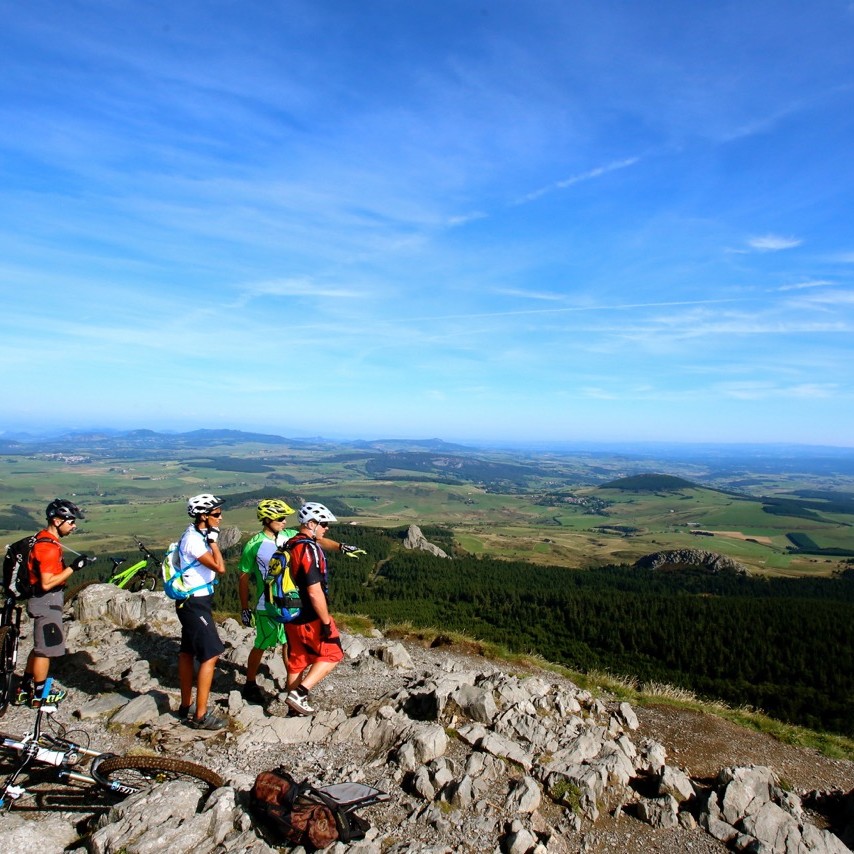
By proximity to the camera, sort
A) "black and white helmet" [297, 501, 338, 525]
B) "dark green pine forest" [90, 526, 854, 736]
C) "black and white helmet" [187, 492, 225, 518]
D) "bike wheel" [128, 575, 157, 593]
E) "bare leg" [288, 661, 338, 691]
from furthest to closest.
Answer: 1. "dark green pine forest" [90, 526, 854, 736]
2. "bike wheel" [128, 575, 157, 593]
3. "black and white helmet" [297, 501, 338, 525]
4. "bare leg" [288, 661, 338, 691]
5. "black and white helmet" [187, 492, 225, 518]

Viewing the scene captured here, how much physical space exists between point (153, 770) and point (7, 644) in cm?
400

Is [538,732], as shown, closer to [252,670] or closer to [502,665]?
[252,670]

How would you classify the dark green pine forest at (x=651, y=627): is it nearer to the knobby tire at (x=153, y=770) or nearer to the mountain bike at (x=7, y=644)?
the knobby tire at (x=153, y=770)

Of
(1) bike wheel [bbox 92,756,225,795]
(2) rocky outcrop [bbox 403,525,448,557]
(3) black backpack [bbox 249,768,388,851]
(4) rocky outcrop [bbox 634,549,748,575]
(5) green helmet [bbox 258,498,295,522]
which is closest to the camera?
(3) black backpack [bbox 249,768,388,851]

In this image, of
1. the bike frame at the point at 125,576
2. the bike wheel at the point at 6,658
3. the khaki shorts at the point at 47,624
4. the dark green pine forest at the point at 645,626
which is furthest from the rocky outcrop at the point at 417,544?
the khaki shorts at the point at 47,624

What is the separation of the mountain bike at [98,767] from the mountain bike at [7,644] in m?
2.18

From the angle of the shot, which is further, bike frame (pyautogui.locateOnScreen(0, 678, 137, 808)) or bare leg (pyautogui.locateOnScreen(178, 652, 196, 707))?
bare leg (pyautogui.locateOnScreen(178, 652, 196, 707))

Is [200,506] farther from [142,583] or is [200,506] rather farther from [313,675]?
[142,583]

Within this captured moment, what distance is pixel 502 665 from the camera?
16469mm

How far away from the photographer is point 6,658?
9086 mm

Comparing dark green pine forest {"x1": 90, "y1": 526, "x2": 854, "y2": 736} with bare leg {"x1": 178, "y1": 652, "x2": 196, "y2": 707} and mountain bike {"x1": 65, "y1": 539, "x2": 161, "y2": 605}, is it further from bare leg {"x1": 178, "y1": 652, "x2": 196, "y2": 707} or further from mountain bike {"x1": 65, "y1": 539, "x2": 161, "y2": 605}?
bare leg {"x1": 178, "y1": 652, "x2": 196, "y2": 707}

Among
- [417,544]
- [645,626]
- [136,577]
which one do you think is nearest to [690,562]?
[417,544]

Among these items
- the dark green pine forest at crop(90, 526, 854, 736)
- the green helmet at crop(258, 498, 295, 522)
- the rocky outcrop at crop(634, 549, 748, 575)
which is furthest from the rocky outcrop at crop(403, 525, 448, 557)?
the green helmet at crop(258, 498, 295, 522)

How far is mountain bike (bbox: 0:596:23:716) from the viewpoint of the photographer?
877 centimetres
